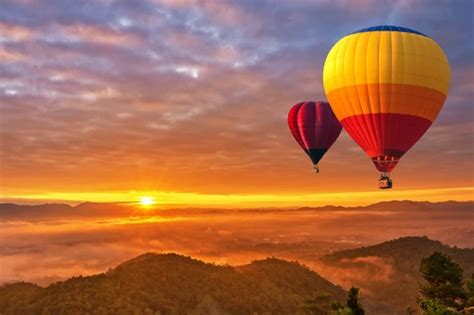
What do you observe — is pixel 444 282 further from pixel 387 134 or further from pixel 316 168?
pixel 316 168

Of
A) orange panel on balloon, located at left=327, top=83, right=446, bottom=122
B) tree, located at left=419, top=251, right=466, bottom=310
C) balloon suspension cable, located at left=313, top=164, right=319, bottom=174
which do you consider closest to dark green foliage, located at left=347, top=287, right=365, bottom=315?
tree, located at left=419, top=251, right=466, bottom=310

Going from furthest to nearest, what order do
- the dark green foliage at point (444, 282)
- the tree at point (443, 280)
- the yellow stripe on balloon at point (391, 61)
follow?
the yellow stripe on balloon at point (391, 61), the tree at point (443, 280), the dark green foliage at point (444, 282)

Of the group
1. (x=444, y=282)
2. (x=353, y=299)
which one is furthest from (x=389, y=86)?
(x=353, y=299)

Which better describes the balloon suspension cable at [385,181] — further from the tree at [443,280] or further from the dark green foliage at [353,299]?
the dark green foliage at [353,299]

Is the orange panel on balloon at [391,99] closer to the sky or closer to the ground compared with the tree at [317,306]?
closer to the sky

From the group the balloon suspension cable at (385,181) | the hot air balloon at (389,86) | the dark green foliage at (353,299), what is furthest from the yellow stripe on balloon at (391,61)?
the dark green foliage at (353,299)

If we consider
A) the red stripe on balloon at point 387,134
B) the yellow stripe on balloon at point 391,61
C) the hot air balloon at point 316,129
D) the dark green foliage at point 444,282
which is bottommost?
the dark green foliage at point 444,282

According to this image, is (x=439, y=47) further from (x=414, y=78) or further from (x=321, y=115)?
(x=321, y=115)

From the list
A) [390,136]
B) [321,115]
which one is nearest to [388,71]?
[390,136]
